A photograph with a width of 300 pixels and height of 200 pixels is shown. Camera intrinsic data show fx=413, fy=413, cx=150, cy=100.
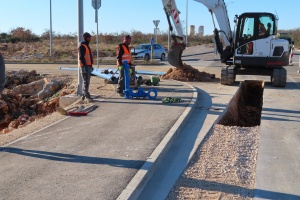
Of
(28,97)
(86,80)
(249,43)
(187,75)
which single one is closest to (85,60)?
(86,80)

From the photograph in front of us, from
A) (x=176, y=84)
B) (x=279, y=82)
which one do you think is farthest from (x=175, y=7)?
(x=279, y=82)

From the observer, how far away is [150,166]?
19.5 feet

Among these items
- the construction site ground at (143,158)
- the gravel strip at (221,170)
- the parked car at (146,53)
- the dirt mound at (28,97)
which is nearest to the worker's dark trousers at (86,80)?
the construction site ground at (143,158)

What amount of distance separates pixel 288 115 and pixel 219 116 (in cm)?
185

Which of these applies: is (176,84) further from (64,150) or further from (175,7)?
(64,150)

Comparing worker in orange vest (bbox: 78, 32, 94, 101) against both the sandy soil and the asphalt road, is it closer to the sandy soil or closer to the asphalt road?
the sandy soil

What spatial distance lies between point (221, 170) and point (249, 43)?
35.5 ft

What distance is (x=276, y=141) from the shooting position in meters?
7.93

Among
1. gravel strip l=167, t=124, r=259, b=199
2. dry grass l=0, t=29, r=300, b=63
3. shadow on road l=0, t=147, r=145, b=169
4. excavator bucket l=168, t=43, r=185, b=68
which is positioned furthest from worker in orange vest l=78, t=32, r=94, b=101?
dry grass l=0, t=29, r=300, b=63

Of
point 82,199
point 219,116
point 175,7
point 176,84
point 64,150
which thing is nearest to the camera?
point 82,199

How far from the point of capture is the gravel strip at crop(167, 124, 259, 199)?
5395 millimetres

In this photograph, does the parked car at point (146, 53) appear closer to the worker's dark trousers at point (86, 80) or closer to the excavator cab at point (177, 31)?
the excavator cab at point (177, 31)

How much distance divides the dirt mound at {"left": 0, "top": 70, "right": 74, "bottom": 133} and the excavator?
5.40m

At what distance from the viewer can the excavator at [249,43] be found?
15.8 meters
